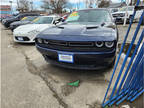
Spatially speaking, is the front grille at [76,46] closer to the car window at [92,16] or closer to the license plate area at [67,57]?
the license plate area at [67,57]

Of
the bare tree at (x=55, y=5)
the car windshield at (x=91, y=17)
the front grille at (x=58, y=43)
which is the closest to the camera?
the front grille at (x=58, y=43)

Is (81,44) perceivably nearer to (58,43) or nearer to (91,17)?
(58,43)

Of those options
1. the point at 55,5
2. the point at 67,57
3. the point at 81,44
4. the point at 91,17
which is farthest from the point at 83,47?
the point at 55,5

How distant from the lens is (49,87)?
191 cm

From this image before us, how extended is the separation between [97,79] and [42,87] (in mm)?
1140

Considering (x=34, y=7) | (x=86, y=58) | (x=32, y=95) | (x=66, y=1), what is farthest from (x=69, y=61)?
(x=34, y=7)

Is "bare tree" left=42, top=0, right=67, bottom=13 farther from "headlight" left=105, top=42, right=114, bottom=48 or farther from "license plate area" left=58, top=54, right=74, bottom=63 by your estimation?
"headlight" left=105, top=42, right=114, bottom=48

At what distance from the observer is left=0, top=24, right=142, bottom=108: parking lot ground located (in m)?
1.57

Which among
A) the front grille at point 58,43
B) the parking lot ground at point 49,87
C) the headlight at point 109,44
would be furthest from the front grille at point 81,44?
the parking lot ground at point 49,87

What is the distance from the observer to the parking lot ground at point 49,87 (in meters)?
1.57

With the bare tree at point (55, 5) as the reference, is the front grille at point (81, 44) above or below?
below

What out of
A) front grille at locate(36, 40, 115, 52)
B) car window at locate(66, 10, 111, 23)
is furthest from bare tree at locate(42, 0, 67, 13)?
front grille at locate(36, 40, 115, 52)

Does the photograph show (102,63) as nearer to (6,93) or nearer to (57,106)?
(57,106)

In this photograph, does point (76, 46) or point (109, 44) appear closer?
point (109, 44)
